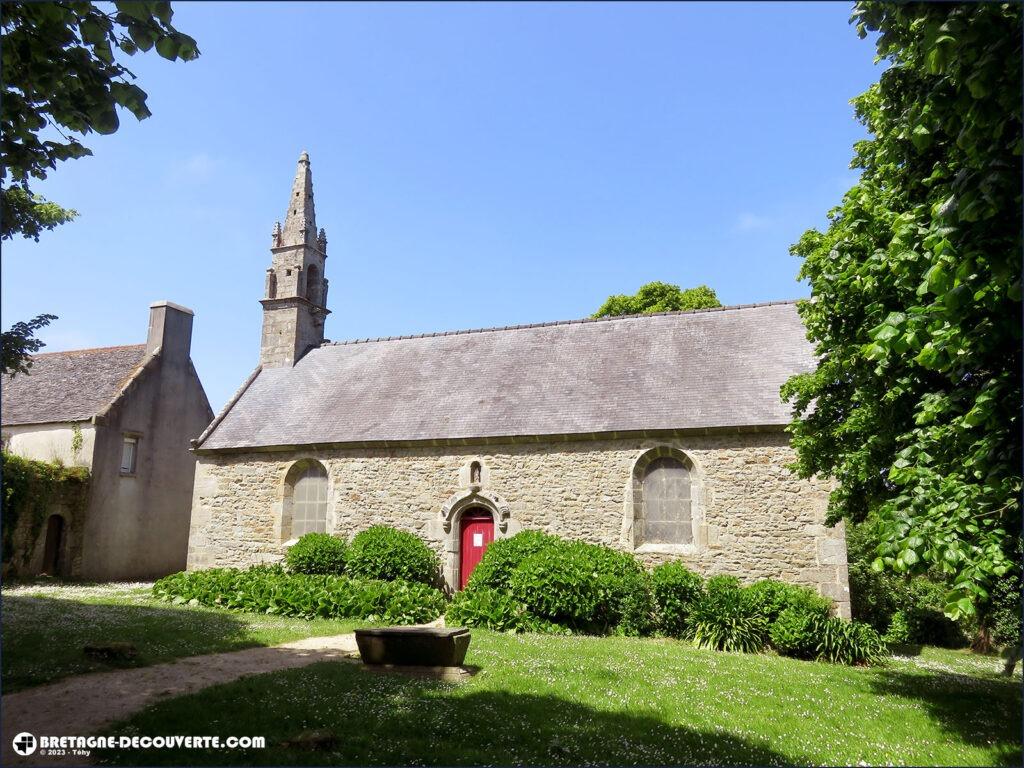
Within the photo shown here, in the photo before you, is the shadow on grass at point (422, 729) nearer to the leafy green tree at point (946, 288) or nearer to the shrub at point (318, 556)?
the leafy green tree at point (946, 288)

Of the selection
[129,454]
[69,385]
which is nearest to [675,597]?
[129,454]

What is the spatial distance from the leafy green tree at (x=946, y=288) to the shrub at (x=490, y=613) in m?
6.96

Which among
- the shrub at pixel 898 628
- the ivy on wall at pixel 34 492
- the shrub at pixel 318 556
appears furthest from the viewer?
the ivy on wall at pixel 34 492

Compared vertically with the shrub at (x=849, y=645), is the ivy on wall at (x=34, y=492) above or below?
above

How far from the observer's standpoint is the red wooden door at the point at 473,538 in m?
16.0

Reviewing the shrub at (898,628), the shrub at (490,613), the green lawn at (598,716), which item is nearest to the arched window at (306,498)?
the shrub at (490,613)

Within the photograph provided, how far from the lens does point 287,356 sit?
21359mm

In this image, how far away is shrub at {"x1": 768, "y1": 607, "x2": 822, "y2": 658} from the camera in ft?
38.9

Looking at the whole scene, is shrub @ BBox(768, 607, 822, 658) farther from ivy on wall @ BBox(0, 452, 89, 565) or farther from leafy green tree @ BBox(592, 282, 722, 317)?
ivy on wall @ BBox(0, 452, 89, 565)

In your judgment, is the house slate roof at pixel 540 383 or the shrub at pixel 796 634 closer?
the shrub at pixel 796 634

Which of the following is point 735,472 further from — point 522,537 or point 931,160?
point 931,160

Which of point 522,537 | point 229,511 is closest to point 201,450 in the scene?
point 229,511

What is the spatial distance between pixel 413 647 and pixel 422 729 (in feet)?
7.75

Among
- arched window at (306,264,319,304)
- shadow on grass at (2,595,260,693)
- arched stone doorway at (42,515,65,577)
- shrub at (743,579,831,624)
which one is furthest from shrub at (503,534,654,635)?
arched stone doorway at (42,515,65,577)
